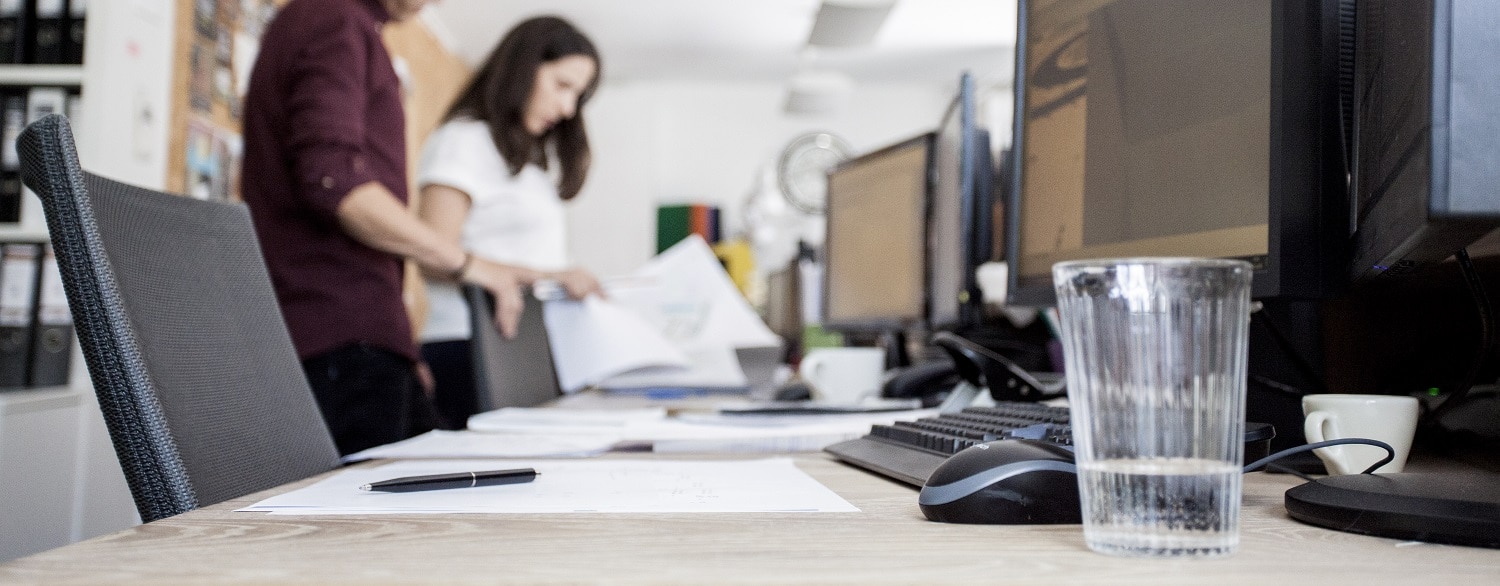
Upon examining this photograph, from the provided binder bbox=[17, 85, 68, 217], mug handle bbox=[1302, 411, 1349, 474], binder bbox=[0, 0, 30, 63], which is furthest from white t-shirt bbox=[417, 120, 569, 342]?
mug handle bbox=[1302, 411, 1349, 474]

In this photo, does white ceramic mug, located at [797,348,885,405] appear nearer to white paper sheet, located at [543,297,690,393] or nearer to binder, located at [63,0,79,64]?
white paper sheet, located at [543,297,690,393]

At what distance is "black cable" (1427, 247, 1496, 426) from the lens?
0.58 meters

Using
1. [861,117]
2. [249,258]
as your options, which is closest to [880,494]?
[249,258]

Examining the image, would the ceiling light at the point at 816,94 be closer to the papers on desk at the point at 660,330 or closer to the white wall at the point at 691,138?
the white wall at the point at 691,138

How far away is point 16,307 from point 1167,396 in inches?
100

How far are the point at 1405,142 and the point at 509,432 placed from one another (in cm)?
83

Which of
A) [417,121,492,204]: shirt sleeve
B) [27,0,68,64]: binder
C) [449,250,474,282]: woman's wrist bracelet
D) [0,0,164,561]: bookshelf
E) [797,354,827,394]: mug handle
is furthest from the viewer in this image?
[27,0,68,64]: binder

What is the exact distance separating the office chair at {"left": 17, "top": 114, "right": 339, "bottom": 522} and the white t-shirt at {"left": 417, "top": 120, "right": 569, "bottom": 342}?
1065 mm

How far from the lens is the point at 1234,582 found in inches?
14.3

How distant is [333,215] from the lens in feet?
5.04

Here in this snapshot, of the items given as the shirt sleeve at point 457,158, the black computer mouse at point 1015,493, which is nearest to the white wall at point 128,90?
the shirt sleeve at point 457,158

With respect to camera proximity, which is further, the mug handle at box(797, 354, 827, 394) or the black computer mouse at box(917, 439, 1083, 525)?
the mug handle at box(797, 354, 827, 394)

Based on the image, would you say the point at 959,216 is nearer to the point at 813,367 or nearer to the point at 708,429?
the point at 813,367

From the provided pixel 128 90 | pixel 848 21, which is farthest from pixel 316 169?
pixel 848 21
